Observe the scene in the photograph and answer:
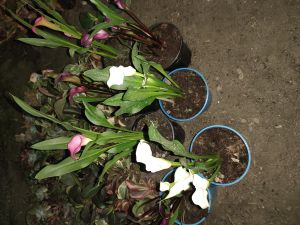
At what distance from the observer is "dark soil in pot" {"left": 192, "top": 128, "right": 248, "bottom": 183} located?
1175 mm

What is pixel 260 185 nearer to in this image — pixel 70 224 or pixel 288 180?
pixel 288 180

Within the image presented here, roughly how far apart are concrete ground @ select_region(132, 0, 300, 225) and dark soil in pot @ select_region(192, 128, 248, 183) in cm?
12

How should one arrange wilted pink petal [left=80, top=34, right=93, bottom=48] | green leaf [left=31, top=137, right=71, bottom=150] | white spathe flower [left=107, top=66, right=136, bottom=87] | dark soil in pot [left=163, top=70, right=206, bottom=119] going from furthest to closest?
dark soil in pot [left=163, top=70, right=206, bottom=119], wilted pink petal [left=80, top=34, right=93, bottom=48], green leaf [left=31, top=137, right=71, bottom=150], white spathe flower [left=107, top=66, right=136, bottom=87]

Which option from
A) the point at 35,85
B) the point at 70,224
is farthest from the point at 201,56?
the point at 70,224

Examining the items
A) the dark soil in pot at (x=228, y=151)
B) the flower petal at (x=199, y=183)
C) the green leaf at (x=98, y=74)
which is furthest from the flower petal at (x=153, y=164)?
the dark soil in pot at (x=228, y=151)

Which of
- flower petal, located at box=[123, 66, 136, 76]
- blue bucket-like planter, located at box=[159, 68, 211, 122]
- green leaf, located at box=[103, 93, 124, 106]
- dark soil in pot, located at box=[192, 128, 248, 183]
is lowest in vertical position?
dark soil in pot, located at box=[192, 128, 248, 183]

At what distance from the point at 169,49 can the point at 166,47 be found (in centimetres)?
2

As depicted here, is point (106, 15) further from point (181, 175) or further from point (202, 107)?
point (181, 175)

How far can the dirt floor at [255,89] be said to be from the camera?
122 cm

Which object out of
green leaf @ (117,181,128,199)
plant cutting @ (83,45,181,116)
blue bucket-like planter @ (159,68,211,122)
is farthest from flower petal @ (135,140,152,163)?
green leaf @ (117,181,128,199)

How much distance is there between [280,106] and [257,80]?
160mm

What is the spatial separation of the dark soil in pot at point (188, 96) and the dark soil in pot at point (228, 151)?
142 mm

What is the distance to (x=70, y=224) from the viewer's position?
174cm

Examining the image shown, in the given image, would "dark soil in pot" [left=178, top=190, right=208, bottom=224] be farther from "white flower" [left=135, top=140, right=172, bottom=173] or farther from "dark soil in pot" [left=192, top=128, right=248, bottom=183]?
"white flower" [left=135, top=140, right=172, bottom=173]
